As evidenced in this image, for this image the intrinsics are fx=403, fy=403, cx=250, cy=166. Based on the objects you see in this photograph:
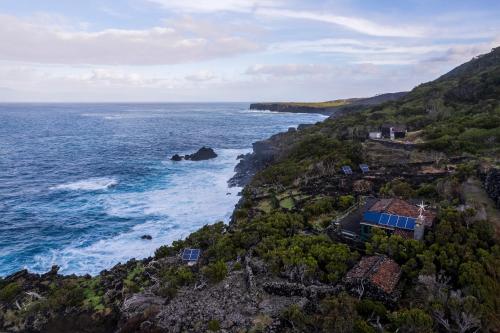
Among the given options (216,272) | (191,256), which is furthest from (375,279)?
(191,256)

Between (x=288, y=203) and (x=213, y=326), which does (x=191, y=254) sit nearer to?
(x=213, y=326)

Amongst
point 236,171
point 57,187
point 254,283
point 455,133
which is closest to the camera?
point 254,283

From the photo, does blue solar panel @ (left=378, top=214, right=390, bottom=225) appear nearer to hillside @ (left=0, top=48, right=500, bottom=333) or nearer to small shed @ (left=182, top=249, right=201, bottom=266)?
hillside @ (left=0, top=48, right=500, bottom=333)

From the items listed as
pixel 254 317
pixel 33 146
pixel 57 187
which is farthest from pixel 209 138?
pixel 254 317

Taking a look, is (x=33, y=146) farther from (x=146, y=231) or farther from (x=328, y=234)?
(x=328, y=234)

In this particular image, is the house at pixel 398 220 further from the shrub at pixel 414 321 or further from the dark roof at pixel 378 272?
the shrub at pixel 414 321

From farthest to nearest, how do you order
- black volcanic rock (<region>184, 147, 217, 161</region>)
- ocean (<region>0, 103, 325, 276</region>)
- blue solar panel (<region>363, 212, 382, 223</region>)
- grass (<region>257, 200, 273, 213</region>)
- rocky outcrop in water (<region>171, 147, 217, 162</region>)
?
black volcanic rock (<region>184, 147, 217, 161</region>) < rocky outcrop in water (<region>171, 147, 217, 162</region>) < grass (<region>257, 200, 273, 213</region>) < ocean (<region>0, 103, 325, 276</region>) < blue solar panel (<region>363, 212, 382, 223</region>)

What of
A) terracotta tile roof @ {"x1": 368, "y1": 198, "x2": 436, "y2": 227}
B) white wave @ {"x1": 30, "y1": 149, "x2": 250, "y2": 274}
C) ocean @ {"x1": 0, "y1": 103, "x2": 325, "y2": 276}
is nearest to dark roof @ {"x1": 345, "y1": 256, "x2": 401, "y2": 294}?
terracotta tile roof @ {"x1": 368, "y1": 198, "x2": 436, "y2": 227}
